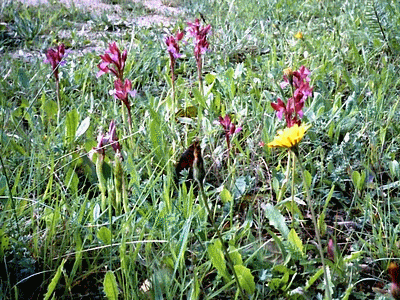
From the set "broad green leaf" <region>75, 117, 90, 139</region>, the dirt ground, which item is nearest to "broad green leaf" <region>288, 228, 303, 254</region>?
"broad green leaf" <region>75, 117, 90, 139</region>

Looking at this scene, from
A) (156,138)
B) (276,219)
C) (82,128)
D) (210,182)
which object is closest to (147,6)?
(82,128)

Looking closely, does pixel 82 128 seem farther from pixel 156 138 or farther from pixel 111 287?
pixel 111 287

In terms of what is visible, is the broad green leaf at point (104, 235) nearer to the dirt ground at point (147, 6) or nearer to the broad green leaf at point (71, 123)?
the broad green leaf at point (71, 123)

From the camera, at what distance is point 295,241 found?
1.35 meters

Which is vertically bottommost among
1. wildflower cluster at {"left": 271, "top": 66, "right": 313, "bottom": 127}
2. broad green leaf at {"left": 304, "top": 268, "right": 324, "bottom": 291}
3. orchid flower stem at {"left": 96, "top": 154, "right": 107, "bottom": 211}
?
broad green leaf at {"left": 304, "top": 268, "right": 324, "bottom": 291}

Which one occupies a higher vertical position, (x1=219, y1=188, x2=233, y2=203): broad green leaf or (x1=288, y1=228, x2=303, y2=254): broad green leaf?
(x1=219, y1=188, x2=233, y2=203): broad green leaf

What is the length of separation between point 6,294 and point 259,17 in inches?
115

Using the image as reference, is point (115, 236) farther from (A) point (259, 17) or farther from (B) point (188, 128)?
(A) point (259, 17)

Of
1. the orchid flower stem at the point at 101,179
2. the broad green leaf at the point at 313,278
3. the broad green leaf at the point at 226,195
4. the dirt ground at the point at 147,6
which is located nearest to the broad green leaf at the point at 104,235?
the orchid flower stem at the point at 101,179

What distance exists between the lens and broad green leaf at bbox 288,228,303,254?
1.34 metres

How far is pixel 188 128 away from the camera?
2.17 m

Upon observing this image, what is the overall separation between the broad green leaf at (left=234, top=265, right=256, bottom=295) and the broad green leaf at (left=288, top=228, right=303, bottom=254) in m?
0.19

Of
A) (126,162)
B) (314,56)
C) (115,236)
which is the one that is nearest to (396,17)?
(314,56)

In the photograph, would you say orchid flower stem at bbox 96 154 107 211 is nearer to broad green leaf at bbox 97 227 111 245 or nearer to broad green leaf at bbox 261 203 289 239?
broad green leaf at bbox 97 227 111 245
